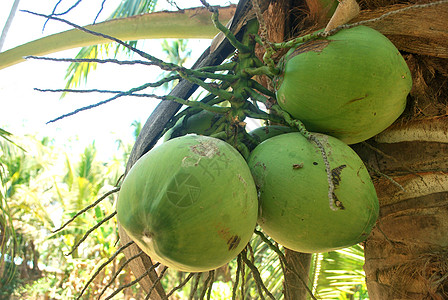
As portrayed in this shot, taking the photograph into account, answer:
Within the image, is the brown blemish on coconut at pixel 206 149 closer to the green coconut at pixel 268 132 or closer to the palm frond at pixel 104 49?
the green coconut at pixel 268 132

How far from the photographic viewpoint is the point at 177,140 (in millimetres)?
930

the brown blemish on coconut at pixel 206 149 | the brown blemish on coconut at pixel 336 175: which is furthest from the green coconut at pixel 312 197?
the brown blemish on coconut at pixel 206 149

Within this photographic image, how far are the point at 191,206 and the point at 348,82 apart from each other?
48 centimetres

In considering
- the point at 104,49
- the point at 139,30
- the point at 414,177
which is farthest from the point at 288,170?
the point at 104,49

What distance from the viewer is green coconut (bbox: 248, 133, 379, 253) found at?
2.89ft

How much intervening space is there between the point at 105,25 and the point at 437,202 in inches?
75.6

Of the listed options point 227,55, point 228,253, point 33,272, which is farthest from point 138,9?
point 33,272

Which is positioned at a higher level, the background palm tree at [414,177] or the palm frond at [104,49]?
the palm frond at [104,49]

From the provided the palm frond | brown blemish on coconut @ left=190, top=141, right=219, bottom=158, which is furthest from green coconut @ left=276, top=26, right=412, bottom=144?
the palm frond

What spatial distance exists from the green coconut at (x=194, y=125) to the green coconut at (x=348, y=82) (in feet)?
1.08

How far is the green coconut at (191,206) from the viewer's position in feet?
2.62

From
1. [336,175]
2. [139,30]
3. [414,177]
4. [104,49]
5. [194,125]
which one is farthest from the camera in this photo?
[104,49]

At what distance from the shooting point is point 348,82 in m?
0.96

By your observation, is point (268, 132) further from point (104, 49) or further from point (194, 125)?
point (104, 49)
